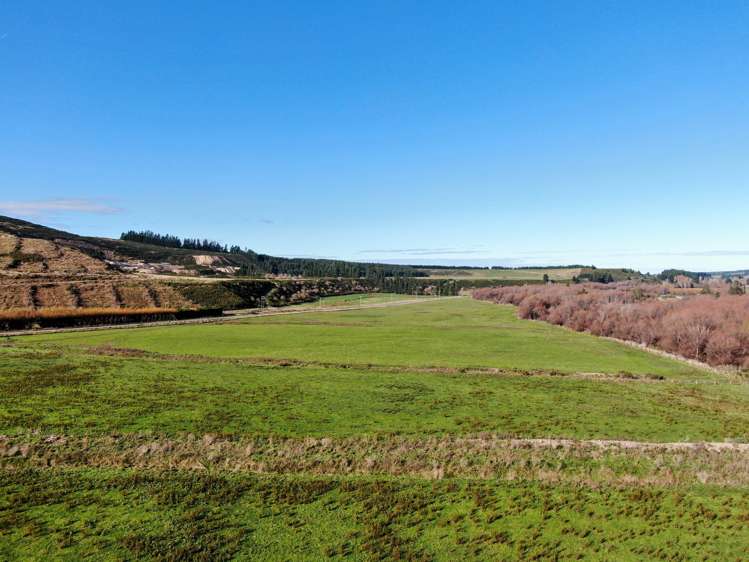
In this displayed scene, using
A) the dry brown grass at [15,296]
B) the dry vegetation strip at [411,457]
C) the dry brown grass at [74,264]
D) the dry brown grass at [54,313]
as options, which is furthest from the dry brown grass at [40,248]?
the dry vegetation strip at [411,457]

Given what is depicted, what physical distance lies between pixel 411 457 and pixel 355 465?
274cm

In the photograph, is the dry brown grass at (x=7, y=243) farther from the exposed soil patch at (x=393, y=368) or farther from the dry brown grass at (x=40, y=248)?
the exposed soil patch at (x=393, y=368)

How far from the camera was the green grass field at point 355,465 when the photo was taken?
15.2 meters

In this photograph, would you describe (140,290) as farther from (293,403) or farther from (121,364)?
(293,403)

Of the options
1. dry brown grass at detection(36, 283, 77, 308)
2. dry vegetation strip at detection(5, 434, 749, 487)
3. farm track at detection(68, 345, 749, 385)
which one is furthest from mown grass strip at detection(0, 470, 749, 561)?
dry brown grass at detection(36, 283, 77, 308)

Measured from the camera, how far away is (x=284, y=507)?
17.1 metres

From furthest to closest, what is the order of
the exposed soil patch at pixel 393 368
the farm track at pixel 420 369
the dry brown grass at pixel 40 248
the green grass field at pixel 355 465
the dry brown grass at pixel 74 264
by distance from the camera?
the dry brown grass at pixel 40 248, the dry brown grass at pixel 74 264, the exposed soil patch at pixel 393 368, the farm track at pixel 420 369, the green grass field at pixel 355 465

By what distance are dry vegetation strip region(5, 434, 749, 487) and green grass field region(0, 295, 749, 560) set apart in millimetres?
114

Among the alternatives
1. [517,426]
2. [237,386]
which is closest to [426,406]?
[517,426]

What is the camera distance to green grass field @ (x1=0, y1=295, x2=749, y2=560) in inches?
600

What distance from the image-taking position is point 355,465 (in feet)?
69.8

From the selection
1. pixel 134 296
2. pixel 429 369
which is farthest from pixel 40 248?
pixel 429 369

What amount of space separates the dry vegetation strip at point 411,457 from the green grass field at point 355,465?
114 mm

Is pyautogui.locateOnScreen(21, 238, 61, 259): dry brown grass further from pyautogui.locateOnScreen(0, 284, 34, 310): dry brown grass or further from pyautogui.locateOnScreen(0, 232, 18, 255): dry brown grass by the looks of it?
pyautogui.locateOnScreen(0, 284, 34, 310): dry brown grass
